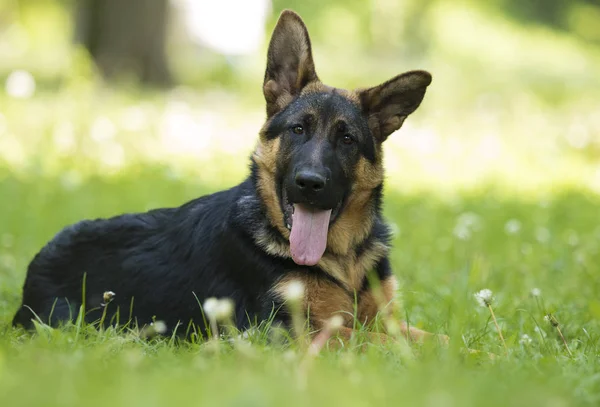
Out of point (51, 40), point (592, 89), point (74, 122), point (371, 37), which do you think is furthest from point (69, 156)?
point (51, 40)

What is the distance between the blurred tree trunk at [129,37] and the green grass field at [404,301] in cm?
378

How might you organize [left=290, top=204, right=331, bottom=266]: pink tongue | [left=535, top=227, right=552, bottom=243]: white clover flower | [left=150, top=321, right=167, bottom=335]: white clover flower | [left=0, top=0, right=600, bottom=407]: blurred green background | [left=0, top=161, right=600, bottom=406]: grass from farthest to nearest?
[left=535, top=227, right=552, bottom=243]: white clover flower
[left=290, top=204, right=331, bottom=266]: pink tongue
[left=150, top=321, right=167, bottom=335]: white clover flower
[left=0, top=0, right=600, bottom=407]: blurred green background
[left=0, top=161, right=600, bottom=406]: grass

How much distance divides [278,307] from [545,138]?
1008cm

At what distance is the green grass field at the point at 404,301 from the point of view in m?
2.94

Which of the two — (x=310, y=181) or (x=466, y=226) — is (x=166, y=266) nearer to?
(x=310, y=181)

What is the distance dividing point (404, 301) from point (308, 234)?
4.46 feet

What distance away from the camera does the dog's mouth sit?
15.6ft

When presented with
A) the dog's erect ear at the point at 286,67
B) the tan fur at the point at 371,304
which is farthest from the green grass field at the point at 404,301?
the dog's erect ear at the point at 286,67

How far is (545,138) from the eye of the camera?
1361 cm

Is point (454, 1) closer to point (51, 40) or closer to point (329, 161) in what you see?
point (51, 40)

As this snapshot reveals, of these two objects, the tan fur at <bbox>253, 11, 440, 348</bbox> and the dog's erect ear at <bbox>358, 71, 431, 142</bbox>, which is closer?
the tan fur at <bbox>253, 11, 440, 348</bbox>

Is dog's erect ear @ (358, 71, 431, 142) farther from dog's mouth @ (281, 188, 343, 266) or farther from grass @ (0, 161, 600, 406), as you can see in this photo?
grass @ (0, 161, 600, 406)

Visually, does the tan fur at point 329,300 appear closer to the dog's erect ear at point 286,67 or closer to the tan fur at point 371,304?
the tan fur at point 371,304

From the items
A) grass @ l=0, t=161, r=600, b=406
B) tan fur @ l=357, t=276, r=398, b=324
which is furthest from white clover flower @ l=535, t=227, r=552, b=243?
tan fur @ l=357, t=276, r=398, b=324
